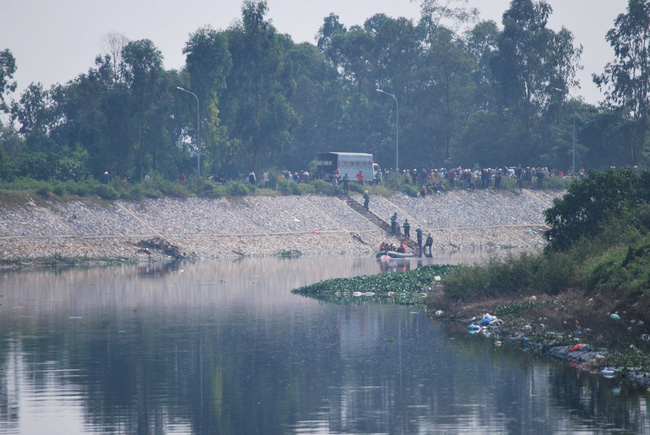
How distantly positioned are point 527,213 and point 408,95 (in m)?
24.8

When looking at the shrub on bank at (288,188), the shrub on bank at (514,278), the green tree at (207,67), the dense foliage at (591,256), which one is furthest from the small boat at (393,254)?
the shrub on bank at (514,278)

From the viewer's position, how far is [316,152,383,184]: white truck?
87500 millimetres

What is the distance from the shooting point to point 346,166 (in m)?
88.2

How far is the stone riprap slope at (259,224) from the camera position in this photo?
6350cm

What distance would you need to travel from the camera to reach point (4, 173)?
70.8m

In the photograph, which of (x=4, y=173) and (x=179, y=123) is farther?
(x=179, y=123)

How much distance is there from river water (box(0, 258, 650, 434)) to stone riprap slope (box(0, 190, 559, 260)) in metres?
22.5

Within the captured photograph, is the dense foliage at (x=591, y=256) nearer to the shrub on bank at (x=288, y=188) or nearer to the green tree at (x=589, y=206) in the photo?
the green tree at (x=589, y=206)

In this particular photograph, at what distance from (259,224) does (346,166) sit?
1629cm

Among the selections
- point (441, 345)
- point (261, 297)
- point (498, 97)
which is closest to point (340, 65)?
point (498, 97)

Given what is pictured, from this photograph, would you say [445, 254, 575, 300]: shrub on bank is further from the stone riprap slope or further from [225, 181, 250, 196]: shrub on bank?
[225, 181, 250, 196]: shrub on bank

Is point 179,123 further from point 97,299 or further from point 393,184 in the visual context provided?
point 97,299

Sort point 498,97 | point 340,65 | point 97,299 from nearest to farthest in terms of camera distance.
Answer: point 97,299
point 498,97
point 340,65

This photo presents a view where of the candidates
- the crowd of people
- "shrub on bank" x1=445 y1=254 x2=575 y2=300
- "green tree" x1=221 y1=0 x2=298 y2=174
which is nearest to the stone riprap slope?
the crowd of people
